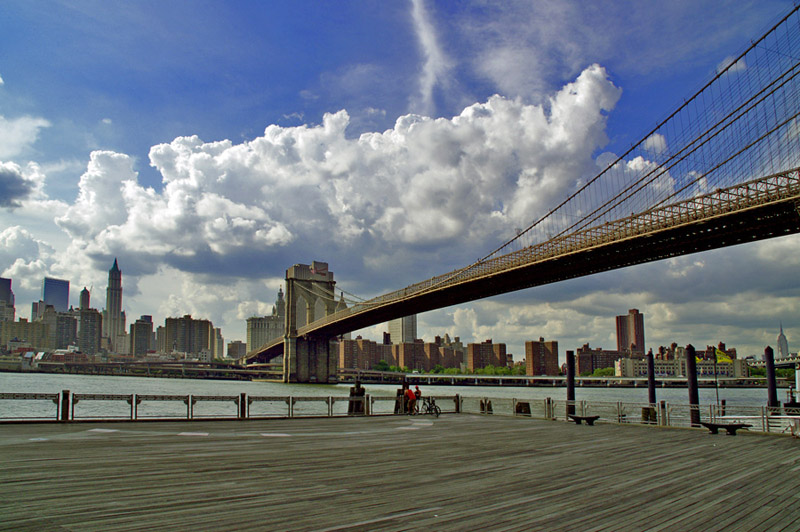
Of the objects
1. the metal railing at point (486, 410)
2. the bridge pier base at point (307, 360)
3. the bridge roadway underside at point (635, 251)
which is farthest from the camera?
the bridge pier base at point (307, 360)

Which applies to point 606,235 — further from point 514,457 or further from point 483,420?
point 514,457

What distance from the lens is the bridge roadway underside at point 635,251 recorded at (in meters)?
39.6

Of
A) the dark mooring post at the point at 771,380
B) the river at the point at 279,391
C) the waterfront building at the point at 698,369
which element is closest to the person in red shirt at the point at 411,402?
the dark mooring post at the point at 771,380

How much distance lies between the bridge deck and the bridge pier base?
9227 cm

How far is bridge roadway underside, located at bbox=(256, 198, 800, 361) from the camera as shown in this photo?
39.6 meters

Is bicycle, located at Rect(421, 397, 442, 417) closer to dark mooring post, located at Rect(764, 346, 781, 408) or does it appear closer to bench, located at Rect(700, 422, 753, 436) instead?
bench, located at Rect(700, 422, 753, 436)

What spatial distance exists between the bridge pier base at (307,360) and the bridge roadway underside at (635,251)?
129 feet

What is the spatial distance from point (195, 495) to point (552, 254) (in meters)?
47.8

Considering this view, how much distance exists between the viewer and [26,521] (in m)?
6.88

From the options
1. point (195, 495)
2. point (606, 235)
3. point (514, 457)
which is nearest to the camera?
→ point (195, 495)

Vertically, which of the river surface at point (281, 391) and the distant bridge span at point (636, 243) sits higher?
the distant bridge span at point (636, 243)

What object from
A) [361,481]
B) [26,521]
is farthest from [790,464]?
[26,521]

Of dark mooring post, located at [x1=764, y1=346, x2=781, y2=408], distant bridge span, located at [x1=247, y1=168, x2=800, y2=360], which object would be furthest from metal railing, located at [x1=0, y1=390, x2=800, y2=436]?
distant bridge span, located at [x1=247, y1=168, x2=800, y2=360]

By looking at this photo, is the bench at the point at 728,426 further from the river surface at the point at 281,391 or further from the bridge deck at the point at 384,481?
the river surface at the point at 281,391
